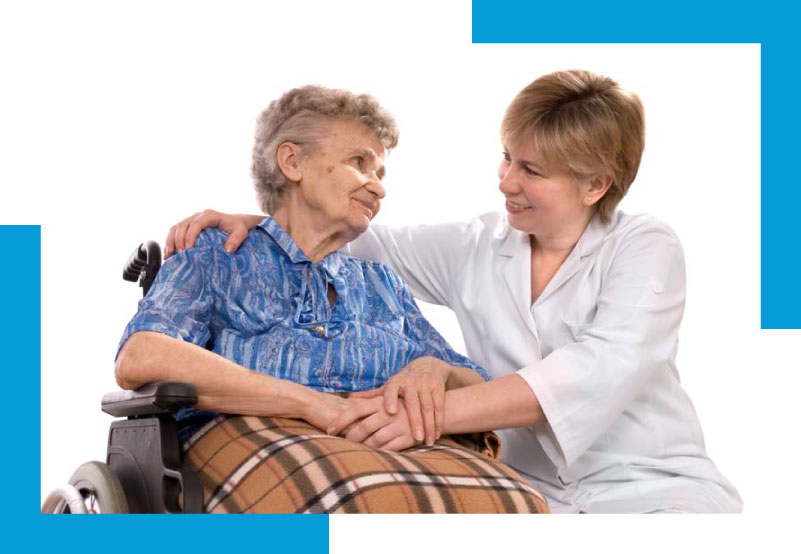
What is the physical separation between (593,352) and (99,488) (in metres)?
1.05

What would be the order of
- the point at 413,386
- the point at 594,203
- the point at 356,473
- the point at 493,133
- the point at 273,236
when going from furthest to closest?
the point at 493,133 → the point at 594,203 → the point at 273,236 → the point at 413,386 → the point at 356,473

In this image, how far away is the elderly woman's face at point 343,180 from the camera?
7.22 ft

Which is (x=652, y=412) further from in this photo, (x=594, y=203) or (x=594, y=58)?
(x=594, y=58)

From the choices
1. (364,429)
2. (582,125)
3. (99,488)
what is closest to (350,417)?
(364,429)

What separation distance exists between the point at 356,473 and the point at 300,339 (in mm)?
438

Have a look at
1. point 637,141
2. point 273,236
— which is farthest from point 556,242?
point 273,236

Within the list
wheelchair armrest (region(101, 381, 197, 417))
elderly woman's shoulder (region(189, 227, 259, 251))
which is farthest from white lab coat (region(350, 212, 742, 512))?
wheelchair armrest (region(101, 381, 197, 417))

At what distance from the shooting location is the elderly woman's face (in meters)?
2.20

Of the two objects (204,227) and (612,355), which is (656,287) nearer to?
(612,355)

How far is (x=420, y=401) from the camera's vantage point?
1984 mm

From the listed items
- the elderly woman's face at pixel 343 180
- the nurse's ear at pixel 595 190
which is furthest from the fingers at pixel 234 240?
the nurse's ear at pixel 595 190

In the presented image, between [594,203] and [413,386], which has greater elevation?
[594,203]

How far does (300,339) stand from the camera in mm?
2078

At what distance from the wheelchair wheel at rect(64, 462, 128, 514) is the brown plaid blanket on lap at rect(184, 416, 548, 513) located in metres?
0.15
